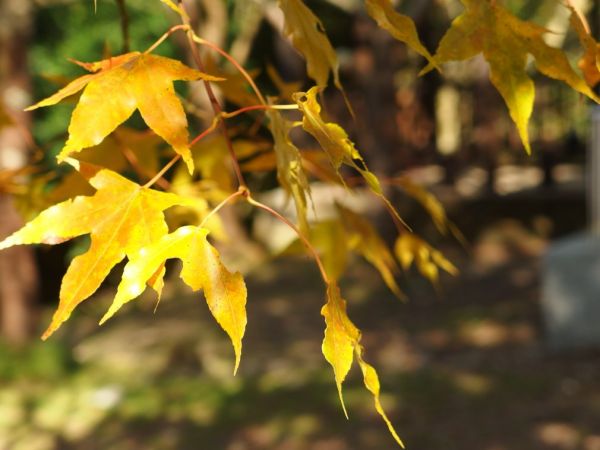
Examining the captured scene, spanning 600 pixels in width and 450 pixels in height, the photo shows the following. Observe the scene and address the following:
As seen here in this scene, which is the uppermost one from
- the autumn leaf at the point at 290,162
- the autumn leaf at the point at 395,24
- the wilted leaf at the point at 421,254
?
the autumn leaf at the point at 395,24

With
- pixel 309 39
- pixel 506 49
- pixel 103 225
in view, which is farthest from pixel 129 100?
pixel 506 49

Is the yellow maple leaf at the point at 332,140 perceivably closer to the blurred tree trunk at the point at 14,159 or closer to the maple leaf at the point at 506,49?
the maple leaf at the point at 506,49

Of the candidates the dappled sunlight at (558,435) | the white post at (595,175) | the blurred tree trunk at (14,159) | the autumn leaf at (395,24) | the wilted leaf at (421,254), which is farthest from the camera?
the blurred tree trunk at (14,159)

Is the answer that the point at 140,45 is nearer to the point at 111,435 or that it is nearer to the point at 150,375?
the point at 150,375

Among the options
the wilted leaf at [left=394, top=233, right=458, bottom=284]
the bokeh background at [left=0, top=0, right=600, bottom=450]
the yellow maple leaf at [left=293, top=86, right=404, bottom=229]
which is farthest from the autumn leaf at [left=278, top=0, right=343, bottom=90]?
the bokeh background at [left=0, top=0, right=600, bottom=450]

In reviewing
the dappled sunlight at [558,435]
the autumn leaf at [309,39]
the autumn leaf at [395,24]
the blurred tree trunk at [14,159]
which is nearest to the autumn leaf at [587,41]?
the autumn leaf at [395,24]

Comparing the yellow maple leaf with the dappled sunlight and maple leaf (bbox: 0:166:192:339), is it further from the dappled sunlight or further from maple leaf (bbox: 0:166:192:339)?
the dappled sunlight
